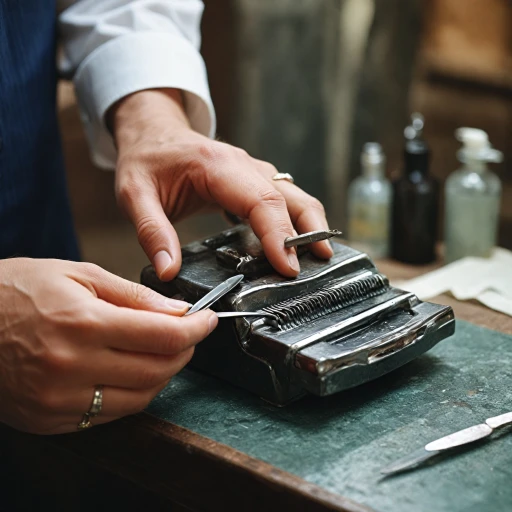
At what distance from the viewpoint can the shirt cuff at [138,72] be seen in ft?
4.04

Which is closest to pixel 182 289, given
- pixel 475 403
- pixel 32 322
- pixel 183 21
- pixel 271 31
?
pixel 32 322

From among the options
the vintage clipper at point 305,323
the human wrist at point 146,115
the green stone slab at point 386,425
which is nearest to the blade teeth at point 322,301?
the vintage clipper at point 305,323

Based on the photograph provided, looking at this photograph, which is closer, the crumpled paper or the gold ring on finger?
the gold ring on finger

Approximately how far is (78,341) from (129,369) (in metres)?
0.07

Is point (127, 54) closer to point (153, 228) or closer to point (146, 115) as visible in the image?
point (146, 115)

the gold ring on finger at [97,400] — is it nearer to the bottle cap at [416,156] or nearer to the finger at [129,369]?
the finger at [129,369]

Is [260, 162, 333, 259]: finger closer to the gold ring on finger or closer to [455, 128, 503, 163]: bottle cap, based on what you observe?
the gold ring on finger

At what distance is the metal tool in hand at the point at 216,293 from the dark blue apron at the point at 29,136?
49cm

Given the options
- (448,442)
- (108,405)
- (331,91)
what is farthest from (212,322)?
(331,91)

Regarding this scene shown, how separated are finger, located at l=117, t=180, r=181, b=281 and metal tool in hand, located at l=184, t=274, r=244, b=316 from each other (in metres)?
0.09

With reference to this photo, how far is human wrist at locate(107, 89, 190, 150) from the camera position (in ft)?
3.82

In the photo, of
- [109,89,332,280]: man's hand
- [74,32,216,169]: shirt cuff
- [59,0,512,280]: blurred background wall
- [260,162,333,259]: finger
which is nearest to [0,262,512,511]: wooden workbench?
[109,89,332,280]: man's hand

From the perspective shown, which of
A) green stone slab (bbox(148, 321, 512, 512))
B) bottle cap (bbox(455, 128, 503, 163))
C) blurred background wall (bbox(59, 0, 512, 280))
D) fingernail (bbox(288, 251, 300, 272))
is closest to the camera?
green stone slab (bbox(148, 321, 512, 512))

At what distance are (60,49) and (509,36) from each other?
1.96 meters
